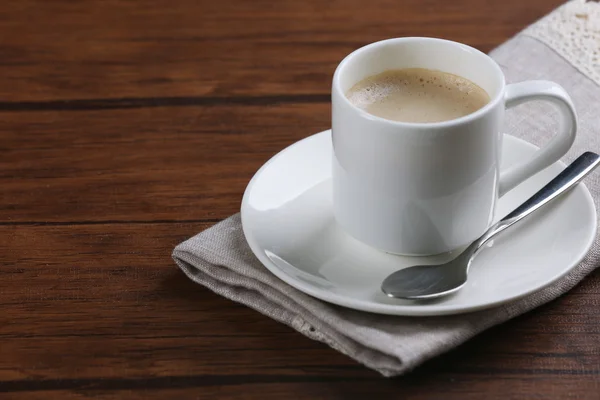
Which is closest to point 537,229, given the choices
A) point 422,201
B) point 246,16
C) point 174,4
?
point 422,201

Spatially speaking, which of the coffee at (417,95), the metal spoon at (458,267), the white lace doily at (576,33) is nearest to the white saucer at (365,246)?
the metal spoon at (458,267)

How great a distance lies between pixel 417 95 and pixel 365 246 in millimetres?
157

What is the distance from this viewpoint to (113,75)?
1.22 metres

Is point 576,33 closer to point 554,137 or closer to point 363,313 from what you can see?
point 554,137

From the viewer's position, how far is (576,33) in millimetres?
1174

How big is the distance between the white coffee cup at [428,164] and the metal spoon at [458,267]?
2 cm

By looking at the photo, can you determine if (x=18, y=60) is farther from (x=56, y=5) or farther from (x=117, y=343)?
(x=117, y=343)

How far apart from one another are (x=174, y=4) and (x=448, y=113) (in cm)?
71

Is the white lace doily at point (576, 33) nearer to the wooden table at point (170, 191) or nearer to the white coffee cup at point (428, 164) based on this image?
the wooden table at point (170, 191)

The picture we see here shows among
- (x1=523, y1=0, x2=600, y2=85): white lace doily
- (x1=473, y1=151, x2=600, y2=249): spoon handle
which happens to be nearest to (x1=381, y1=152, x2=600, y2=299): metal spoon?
(x1=473, y1=151, x2=600, y2=249): spoon handle

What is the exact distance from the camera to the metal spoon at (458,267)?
0.75m

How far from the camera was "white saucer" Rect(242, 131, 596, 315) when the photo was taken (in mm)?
740

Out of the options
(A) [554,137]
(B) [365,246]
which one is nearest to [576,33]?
(A) [554,137]

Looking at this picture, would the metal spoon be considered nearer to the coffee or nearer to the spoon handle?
the spoon handle
